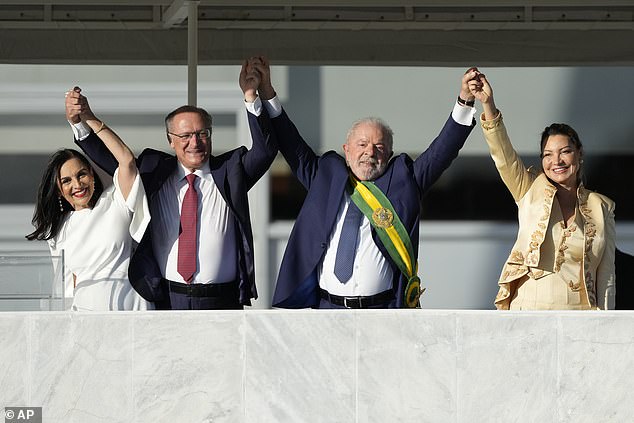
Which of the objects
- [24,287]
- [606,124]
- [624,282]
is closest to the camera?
[24,287]

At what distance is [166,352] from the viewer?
21.1ft

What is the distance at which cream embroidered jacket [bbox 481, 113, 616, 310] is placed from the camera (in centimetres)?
654

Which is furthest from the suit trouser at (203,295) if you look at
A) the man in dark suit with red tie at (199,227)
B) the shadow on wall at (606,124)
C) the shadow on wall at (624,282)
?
the shadow on wall at (606,124)

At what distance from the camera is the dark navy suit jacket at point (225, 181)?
257 inches

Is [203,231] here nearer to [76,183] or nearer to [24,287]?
[76,183]

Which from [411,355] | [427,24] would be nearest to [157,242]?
[411,355]

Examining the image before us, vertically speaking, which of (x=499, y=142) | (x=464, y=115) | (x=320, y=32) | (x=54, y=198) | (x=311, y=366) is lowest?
(x=311, y=366)

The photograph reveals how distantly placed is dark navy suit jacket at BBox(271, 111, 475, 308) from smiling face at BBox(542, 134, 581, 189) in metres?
0.35

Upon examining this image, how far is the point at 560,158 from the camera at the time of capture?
6.57 meters

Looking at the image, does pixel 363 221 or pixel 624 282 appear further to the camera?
pixel 624 282

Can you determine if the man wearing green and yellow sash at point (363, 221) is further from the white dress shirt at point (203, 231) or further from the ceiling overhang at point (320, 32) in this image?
the ceiling overhang at point (320, 32)

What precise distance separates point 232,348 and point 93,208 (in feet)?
2.81

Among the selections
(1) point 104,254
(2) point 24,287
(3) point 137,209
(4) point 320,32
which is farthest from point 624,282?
(2) point 24,287

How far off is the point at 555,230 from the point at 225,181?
140 centimetres
